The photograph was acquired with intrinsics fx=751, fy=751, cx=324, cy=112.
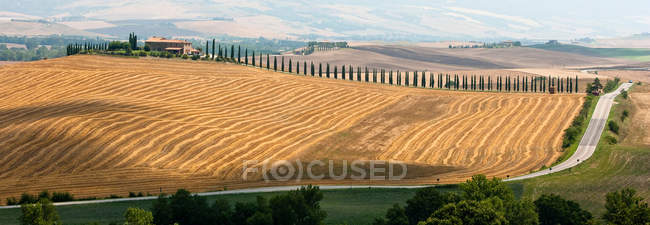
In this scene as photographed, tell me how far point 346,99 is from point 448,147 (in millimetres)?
41092

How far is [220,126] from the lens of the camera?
11081cm

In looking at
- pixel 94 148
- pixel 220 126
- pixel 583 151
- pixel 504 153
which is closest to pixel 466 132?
pixel 504 153

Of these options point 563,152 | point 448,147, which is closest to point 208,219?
point 448,147

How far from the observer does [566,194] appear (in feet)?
254

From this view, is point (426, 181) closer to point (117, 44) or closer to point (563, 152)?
point (563, 152)

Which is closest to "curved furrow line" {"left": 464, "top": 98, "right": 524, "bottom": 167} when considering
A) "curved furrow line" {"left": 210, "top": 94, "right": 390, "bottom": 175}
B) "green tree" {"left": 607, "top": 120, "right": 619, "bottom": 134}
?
"green tree" {"left": 607, "top": 120, "right": 619, "bottom": 134}

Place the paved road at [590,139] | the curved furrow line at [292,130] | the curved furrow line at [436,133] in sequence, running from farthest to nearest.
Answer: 1. the curved furrow line at [436,133]
2. the curved furrow line at [292,130]
3. the paved road at [590,139]

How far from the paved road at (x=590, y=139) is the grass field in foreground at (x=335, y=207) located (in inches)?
A: 568

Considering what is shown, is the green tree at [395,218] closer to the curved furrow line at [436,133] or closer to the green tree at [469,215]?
the green tree at [469,215]

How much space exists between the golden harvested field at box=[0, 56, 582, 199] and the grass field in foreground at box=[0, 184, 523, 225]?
8.90 m

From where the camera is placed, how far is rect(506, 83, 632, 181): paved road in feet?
308

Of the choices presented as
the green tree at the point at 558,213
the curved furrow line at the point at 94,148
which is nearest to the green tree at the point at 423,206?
the green tree at the point at 558,213

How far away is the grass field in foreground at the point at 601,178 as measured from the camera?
7694 centimetres

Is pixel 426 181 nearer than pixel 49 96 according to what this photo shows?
Yes
